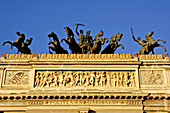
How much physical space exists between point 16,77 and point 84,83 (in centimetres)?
456

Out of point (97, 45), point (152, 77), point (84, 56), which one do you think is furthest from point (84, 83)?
point (152, 77)

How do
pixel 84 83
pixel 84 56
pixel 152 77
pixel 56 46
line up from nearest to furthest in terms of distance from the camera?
pixel 84 83 < pixel 152 77 < pixel 84 56 < pixel 56 46

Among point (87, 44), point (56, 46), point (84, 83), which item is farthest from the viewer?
point (87, 44)

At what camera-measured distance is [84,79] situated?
24.6 m

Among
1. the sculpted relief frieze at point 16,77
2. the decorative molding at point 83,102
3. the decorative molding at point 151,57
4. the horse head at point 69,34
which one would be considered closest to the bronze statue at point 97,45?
the horse head at point 69,34

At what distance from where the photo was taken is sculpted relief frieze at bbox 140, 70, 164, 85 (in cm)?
2459

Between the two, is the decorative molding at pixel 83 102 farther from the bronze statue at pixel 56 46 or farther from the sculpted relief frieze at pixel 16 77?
the bronze statue at pixel 56 46

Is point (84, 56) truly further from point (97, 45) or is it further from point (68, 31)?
point (68, 31)

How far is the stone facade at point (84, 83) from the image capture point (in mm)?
23406

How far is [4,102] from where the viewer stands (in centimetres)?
2361

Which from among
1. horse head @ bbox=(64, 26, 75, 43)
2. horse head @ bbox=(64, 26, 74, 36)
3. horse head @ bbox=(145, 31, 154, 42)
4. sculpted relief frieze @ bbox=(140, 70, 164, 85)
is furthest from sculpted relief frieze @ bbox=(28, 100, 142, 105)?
horse head @ bbox=(64, 26, 74, 36)

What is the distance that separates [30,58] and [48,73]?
174cm

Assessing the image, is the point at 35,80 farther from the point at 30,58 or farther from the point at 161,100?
the point at 161,100

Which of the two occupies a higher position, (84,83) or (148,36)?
(148,36)
